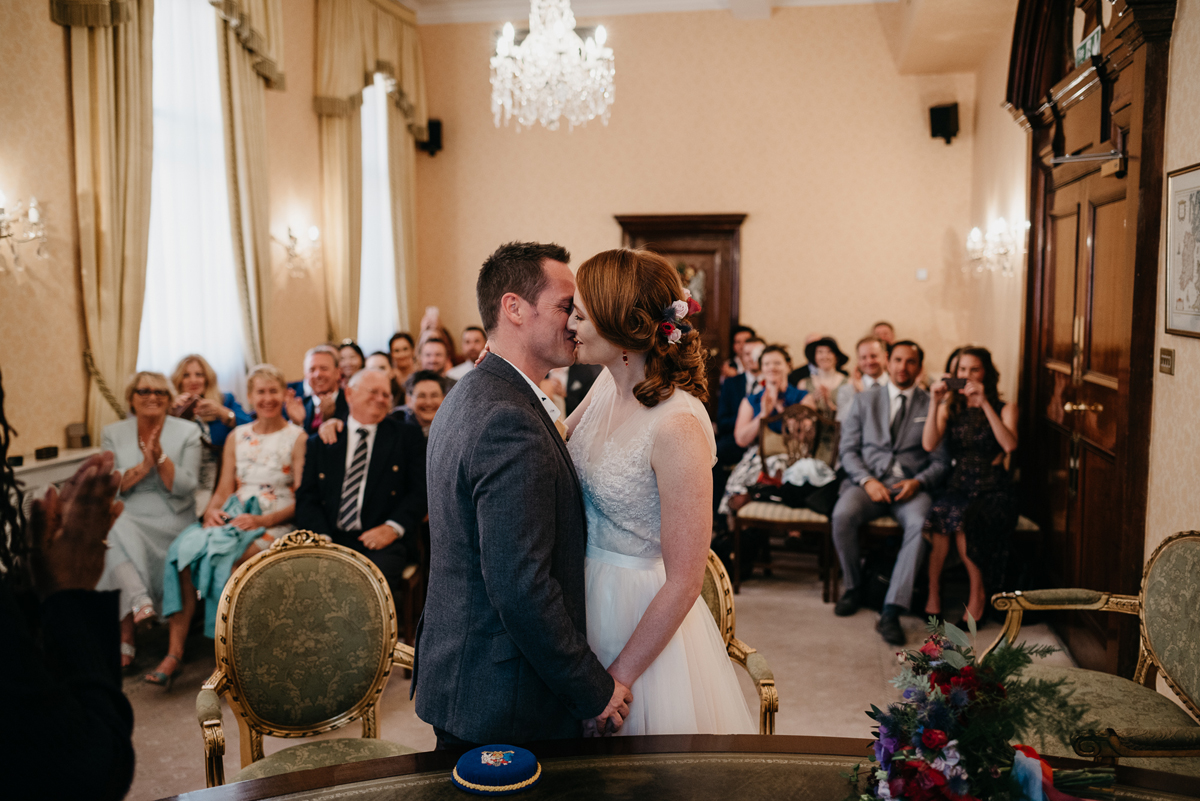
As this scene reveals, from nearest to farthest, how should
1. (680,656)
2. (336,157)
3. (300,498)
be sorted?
1. (680,656)
2. (300,498)
3. (336,157)

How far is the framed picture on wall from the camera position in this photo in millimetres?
2902

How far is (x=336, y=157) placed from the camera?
25.3 feet

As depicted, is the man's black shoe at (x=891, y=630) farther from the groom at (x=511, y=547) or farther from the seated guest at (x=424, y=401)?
the groom at (x=511, y=547)

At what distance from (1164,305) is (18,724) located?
11.9 ft

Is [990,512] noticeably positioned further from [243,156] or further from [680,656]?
[243,156]

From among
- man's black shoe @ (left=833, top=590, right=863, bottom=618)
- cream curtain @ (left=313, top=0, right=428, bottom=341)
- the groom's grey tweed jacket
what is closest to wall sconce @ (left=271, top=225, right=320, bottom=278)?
cream curtain @ (left=313, top=0, right=428, bottom=341)

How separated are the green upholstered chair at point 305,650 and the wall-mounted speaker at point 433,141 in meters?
7.89

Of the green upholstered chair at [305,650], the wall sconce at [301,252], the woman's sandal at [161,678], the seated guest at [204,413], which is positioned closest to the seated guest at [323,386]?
the seated guest at [204,413]

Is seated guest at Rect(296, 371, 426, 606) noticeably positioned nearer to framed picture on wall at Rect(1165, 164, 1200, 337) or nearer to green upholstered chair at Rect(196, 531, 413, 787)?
green upholstered chair at Rect(196, 531, 413, 787)

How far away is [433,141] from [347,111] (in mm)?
1825

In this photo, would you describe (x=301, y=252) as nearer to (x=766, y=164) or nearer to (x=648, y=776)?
(x=766, y=164)

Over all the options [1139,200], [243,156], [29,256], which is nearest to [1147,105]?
[1139,200]

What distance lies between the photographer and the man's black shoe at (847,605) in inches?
188

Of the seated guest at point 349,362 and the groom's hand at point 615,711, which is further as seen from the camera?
the seated guest at point 349,362
